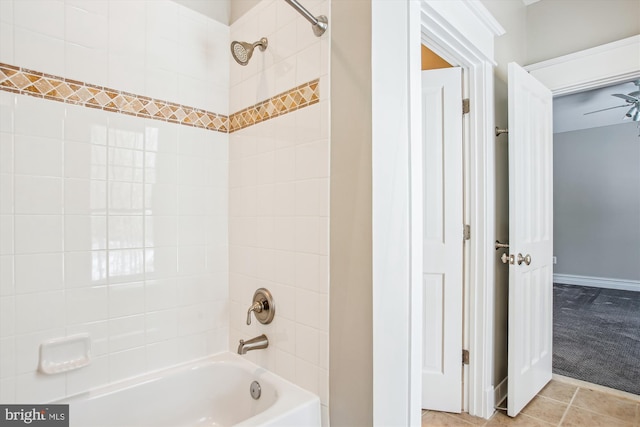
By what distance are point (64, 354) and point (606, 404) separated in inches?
116

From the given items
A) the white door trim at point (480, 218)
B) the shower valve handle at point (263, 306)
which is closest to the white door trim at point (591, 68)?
the white door trim at point (480, 218)

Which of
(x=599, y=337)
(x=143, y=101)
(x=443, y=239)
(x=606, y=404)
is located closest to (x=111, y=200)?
(x=143, y=101)

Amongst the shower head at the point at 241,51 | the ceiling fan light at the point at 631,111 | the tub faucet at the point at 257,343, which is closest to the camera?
the shower head at the point at 241,51

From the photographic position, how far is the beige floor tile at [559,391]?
230 cm

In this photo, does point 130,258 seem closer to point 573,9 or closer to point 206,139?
point 206,139

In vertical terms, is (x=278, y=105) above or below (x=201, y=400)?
above

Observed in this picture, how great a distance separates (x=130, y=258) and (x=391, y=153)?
3.71 ft

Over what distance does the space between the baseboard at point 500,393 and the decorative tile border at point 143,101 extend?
2079 mm

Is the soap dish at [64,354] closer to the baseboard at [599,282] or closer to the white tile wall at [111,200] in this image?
the white tile wall at [111,200]

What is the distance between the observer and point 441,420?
2061 mm

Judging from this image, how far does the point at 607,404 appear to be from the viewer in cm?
222

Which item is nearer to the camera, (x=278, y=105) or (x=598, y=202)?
(x=278, y=105)

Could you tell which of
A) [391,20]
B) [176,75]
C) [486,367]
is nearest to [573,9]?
[391,20]

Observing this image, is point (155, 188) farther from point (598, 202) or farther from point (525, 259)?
point (598, 202)
